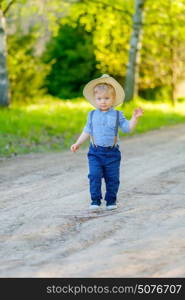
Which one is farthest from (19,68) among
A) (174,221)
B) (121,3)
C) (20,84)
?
(174,221)

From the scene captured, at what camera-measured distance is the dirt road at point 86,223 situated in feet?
18.4

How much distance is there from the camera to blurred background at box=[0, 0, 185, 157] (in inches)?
676

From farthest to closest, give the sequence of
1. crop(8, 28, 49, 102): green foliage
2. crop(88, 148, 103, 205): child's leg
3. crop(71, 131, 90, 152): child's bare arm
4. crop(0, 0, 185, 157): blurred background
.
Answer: crop(8, 28, 49, 102): green foliage → crop(0, 0, 185, 157): blurred background → crop(71, 131, 90, 152): child's bare arm → crop(88, 148, 103, 205): child's leg

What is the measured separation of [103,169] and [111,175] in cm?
12

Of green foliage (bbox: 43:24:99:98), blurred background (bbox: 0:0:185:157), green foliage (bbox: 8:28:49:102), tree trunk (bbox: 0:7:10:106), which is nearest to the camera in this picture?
blurred background (bbox: 0:0:185:157)

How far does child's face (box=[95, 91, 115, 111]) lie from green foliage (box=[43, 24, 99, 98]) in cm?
2939

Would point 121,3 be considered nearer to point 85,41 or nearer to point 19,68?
point 19,68

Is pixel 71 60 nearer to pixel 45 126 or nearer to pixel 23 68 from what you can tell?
pixel 23 68

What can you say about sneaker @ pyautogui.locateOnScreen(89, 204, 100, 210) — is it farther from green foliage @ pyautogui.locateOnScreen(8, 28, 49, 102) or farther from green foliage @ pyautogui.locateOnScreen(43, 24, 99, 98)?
green foliage @ pyautogui.locateOnScreen(43, 24, 99, 98)

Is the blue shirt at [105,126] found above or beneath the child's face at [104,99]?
beneath

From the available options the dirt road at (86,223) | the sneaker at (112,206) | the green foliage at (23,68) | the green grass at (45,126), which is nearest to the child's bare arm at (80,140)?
the dirt road at (86,223)

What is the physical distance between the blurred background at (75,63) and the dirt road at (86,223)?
134 inches

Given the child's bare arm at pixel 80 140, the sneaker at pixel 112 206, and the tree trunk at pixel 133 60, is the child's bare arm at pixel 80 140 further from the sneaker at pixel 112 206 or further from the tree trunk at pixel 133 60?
the tree trunk at pixel 133 60

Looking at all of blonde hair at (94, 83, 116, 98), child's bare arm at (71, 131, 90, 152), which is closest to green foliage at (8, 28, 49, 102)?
child's bare arm at (71, 131, 90, 152)
